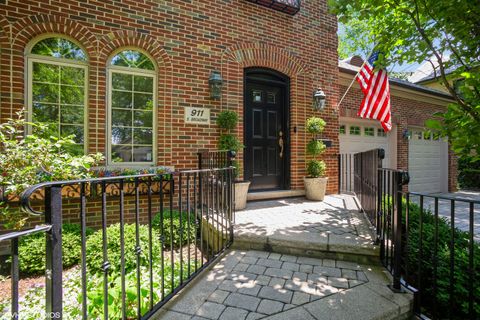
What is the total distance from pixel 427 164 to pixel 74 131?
10.5 m

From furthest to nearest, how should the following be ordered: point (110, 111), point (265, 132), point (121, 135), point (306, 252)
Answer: point (265, 132) < point (121, 135) < point (110, 111) < point (306, 252)

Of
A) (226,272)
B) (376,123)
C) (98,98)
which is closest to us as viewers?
(226,272)

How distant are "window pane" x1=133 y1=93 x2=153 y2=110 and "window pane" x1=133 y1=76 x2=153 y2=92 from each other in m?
0.09

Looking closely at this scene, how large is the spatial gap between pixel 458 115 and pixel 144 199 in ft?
13.7

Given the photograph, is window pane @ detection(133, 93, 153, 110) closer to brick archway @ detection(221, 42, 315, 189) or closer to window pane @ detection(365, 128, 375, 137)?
brick archway @ detection(221, 42, 315, 189)

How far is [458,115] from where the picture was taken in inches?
79.2

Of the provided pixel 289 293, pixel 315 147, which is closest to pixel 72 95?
pixel 289 293

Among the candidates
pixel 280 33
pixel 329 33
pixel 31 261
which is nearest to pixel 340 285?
pixel 31 261

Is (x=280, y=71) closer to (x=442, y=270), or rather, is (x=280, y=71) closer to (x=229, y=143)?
(x=229, y=143)

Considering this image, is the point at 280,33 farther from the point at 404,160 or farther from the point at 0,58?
the point at 404,160

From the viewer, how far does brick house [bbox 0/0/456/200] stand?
377 cm

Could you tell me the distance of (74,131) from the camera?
13.1 feet

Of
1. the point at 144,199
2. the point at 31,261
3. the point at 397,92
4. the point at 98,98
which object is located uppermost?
the point at 397,92

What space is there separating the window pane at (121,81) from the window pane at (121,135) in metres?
0.70
